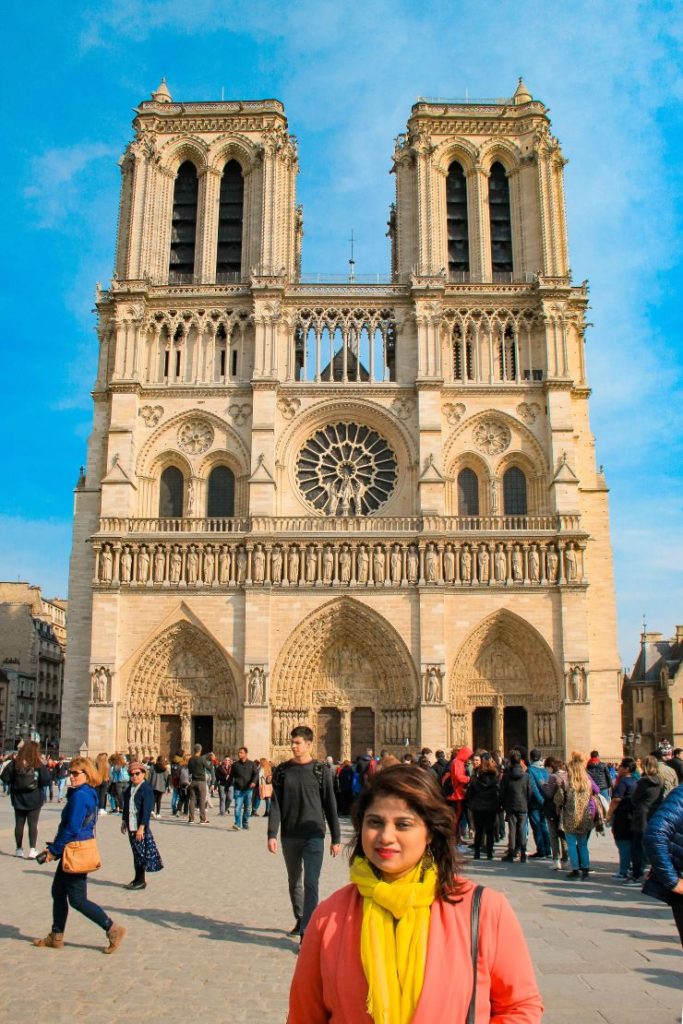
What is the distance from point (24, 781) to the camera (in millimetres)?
12141

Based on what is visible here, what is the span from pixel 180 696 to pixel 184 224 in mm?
15758

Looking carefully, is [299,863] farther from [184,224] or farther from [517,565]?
[184,224]

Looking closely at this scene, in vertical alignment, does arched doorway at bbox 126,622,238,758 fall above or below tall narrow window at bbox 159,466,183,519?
below

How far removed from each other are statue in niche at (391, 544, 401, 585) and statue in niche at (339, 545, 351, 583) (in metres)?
1.24

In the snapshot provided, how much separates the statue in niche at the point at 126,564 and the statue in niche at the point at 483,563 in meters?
10.1

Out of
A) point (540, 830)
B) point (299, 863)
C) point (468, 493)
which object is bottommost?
point (540, 830)

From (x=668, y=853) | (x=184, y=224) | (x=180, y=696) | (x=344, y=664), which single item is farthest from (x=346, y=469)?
(x=668, y=853)

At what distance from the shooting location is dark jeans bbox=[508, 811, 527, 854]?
1282cm

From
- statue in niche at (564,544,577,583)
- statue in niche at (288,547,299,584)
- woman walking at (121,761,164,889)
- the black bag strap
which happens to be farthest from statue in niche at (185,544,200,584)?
the black bag strap

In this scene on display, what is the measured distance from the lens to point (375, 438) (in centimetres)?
3156

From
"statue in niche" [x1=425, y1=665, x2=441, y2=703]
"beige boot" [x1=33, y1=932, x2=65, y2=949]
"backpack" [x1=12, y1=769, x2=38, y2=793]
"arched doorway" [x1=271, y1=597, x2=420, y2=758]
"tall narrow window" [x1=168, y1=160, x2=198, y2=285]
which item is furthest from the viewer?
"tall narrow window" [x1=168, y1=160, x2=198, y2=285]

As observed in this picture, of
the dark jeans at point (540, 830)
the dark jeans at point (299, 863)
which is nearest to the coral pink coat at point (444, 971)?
the dark jeans at point (299, 863)

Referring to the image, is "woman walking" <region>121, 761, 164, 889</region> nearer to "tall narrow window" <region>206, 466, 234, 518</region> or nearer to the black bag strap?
the black bag strap

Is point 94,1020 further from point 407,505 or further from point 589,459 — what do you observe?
point 589,459
